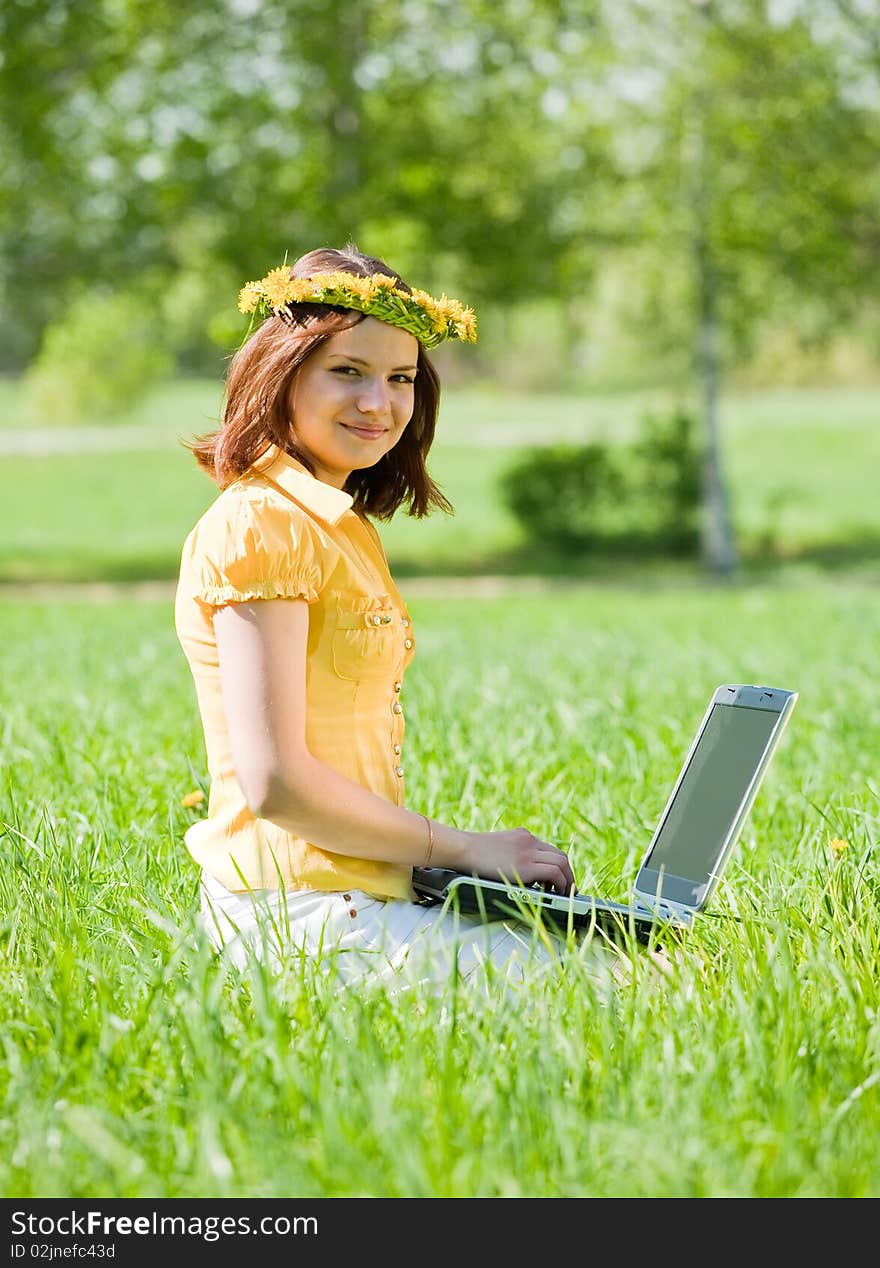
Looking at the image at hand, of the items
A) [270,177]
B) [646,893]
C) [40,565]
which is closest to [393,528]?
[40,565]

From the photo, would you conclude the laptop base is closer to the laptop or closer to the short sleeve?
the laptop

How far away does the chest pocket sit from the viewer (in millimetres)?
2389

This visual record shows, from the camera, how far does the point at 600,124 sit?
19094mm

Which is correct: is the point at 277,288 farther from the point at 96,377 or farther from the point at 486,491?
the point at 96,377

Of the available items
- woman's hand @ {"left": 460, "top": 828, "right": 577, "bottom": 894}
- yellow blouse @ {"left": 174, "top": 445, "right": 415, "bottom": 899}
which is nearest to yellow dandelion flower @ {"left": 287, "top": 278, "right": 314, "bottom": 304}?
yellow blouse @ {"left": 174, "top": 445, "right": 415, "bottom": 899}

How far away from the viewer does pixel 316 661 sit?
2.39 metres

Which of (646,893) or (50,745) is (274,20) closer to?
(50,745)

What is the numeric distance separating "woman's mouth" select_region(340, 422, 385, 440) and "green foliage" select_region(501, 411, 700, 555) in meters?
18.7

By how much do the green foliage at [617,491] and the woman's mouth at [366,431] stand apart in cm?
1867

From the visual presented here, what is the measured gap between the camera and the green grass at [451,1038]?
1.77 metres

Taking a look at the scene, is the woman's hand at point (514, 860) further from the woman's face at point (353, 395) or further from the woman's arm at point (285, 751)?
the woman's face at point (353, 395)

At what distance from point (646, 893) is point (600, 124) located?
1800 cm

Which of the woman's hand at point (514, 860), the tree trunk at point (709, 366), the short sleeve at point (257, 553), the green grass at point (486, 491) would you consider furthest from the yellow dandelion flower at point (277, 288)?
the green grass at point (486, 491)
